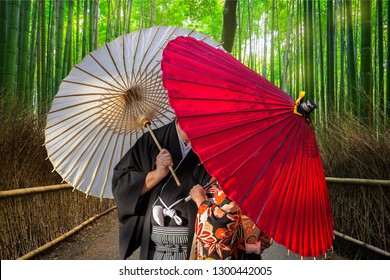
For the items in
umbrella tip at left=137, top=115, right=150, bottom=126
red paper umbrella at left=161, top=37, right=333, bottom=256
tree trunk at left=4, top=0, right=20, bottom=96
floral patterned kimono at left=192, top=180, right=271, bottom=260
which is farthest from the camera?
tree trunk at left=4, top=0, right=20, bottom=96

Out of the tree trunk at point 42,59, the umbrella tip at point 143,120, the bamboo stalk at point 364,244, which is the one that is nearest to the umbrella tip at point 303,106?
the umbrella tip at point 143,120

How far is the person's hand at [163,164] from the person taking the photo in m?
1.95

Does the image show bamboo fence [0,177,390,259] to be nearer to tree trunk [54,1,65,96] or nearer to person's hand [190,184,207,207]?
tree trunk [54,1,65,96]

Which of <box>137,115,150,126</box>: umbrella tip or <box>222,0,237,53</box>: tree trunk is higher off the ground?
<box>222,0,237,53</box>: tree trunk

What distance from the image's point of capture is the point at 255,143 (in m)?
1.63

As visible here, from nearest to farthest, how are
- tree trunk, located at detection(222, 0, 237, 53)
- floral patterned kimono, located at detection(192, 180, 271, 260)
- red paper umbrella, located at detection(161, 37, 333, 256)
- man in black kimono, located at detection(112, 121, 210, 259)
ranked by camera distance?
1. red paper umbrella, located at detection(161, 37, 333, 256)
2. floral patterned kimono, located at detection(192, 180, 271, 260)
3. man in black kimono, located at detection(112, 121, 210, 259)
4. tree trunk, located at detection(222, 0, 237, 53)

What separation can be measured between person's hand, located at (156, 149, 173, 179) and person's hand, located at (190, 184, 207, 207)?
0.20 meters

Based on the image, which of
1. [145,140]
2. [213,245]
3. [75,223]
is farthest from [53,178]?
[213,245]

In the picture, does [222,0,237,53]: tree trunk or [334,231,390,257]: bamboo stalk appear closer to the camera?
[334,231,390,257]: bamboo stalk

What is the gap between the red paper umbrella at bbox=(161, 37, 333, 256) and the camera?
5.13ft

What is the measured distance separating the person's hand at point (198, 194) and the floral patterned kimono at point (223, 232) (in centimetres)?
2

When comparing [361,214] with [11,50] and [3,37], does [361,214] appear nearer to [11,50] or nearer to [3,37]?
[11,50]

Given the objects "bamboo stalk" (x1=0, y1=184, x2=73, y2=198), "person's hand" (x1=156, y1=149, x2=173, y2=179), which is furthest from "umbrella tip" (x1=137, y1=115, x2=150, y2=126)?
"bamboo stalk" (x1=0, y1=184, x2=73, y2=198)

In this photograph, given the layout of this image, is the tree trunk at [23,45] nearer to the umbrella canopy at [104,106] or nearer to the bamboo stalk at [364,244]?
the umbrella canopy at [104,106]
